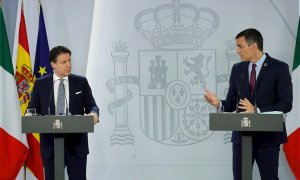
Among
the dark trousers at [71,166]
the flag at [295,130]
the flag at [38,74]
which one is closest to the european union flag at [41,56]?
the flag at [38,74]

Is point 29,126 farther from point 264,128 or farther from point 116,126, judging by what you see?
point 116,126

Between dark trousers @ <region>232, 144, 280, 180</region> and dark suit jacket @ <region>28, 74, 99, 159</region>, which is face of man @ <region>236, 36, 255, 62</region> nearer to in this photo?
dark trousers @ <region>232, 144, 280, 180</region>

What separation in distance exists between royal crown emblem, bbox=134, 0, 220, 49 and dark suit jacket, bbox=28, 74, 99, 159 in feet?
4.74

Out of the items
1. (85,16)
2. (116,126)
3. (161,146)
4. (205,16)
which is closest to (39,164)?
(116,126)

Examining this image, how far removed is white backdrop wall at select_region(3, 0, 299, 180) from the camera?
5.05 metres

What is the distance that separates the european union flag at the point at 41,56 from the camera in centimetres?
488

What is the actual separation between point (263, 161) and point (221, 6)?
212cm

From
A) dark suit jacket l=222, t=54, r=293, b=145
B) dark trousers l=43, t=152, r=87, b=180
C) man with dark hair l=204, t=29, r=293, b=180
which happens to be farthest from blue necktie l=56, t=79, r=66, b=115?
dark suit jacket l=222, t=54, r=293, b=145

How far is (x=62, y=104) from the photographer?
147 inches

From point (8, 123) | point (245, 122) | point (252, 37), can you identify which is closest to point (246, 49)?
point (252, 37)

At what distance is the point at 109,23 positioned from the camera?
512 cm

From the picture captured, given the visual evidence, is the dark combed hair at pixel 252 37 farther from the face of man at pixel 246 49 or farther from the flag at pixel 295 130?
the flag at pixel 295 130

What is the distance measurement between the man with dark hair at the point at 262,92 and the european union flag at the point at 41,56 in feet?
6.63

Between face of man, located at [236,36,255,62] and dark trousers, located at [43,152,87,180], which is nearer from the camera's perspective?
face of man, located at [236,36,255,62]
